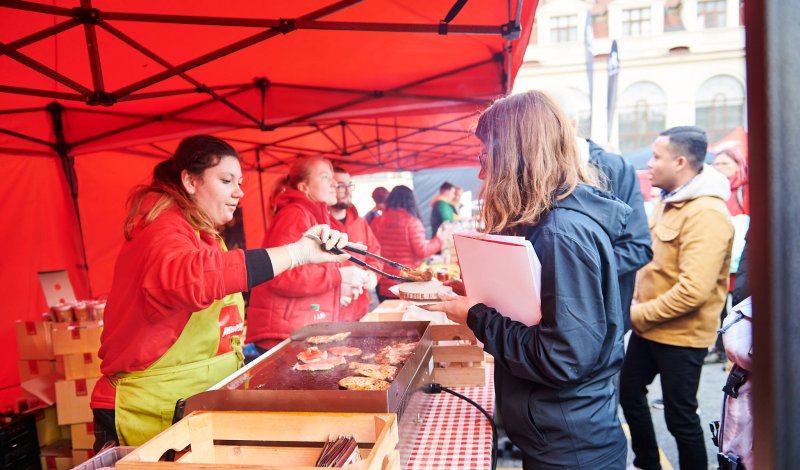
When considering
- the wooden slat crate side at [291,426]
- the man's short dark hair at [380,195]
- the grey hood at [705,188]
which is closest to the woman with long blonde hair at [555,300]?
the wooden slat crate side at [291,426]

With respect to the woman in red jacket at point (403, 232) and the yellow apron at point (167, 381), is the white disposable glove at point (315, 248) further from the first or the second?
the woman in red jacket at point (403, 232)

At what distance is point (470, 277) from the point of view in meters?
1.68

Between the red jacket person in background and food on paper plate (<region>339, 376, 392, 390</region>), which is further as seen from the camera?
the red jacket person in background

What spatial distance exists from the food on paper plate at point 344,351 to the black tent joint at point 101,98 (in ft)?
6.27

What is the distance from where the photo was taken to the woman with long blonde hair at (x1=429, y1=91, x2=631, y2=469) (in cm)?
140

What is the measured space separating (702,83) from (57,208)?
36.8 m

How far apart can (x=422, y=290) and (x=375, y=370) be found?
46 centimetres

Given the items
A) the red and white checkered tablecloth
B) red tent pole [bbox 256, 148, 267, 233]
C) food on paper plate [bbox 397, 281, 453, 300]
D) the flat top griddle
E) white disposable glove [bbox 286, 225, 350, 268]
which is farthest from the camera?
red tent pole [bbox 256, 148, 267, 233]

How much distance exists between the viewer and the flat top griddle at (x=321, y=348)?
1.84 meters

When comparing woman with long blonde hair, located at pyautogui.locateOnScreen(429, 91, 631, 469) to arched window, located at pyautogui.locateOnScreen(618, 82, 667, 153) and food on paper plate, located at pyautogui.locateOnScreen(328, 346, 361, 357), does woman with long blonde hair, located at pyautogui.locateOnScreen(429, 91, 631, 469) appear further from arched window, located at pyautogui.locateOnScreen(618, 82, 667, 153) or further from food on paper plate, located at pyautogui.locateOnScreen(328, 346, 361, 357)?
arched window, located at pyautogui.locateOnScreen(618, 82, 667, 153)

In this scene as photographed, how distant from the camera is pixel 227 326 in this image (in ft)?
7.26

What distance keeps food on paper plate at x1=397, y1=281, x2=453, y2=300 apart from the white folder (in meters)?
0.47

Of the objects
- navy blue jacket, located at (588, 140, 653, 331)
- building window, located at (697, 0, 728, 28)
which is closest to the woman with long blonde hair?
navy blue jacket, located at (588, 140, 653, 331)

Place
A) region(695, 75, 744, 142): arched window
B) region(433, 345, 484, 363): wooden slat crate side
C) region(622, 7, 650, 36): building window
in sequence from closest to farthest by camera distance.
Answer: region(433, 345, 484, 363): wooden slat crate side < region(695, 75, 744, 142): arched window < region(622, 7, 650, 36): building window
